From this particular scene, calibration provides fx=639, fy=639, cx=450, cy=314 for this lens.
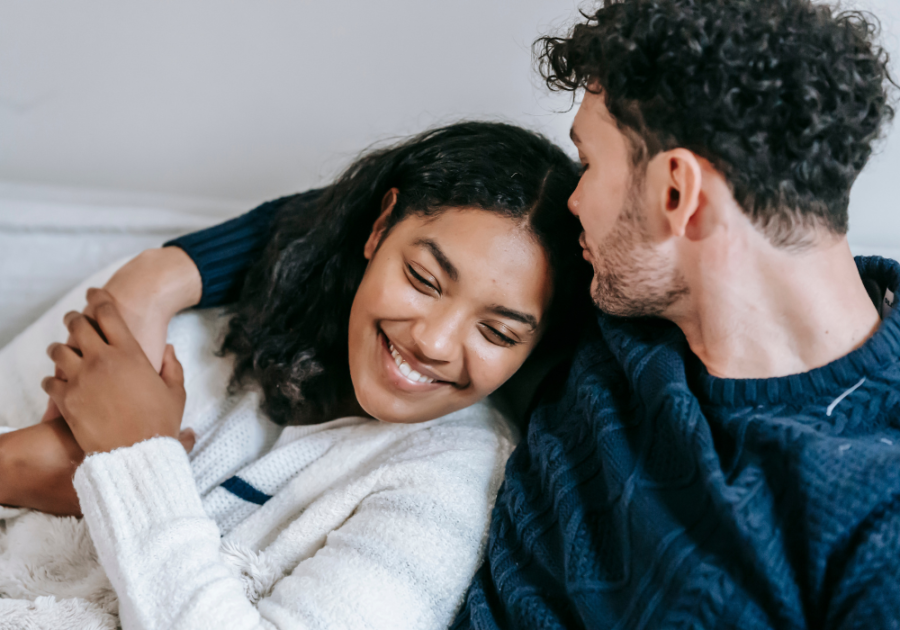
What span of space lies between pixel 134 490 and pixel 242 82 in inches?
41.1

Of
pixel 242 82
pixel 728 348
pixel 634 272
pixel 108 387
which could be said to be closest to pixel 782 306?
pixel 728 348

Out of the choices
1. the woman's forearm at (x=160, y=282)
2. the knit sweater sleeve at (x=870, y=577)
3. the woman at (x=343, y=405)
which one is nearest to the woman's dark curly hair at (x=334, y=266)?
the woman at (x=343, y=405)

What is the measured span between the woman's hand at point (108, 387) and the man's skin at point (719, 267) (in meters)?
0.75

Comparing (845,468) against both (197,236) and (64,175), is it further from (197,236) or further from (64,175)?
(64,175)

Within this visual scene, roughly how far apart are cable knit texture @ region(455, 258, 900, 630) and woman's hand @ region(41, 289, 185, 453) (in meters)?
0.57

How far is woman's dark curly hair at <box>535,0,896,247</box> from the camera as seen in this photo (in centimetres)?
77

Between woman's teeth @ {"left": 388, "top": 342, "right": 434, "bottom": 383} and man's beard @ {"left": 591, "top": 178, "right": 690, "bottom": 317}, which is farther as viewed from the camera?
woman's teeth @ {"left": 388, "top": 342, "right": 434, "bottom": 383}

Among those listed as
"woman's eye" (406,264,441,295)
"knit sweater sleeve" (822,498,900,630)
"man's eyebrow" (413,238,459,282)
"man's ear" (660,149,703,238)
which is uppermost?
"man's ear" (660,149,703,238)

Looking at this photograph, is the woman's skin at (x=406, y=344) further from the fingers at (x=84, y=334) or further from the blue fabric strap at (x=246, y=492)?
the blue fabric strap at (x=246, y=492)

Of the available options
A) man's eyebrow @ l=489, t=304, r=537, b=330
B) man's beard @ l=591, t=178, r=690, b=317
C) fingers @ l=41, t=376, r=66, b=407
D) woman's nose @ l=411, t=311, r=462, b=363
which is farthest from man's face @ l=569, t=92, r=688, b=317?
fingers @ l=41, t=376, r=66, b=407

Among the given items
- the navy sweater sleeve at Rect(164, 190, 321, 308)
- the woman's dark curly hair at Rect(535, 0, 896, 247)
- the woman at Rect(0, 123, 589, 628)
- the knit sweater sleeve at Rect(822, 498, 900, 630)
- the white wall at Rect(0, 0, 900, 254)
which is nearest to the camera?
the knit sweater sleeve at Rect(822, 498, 900, 630)

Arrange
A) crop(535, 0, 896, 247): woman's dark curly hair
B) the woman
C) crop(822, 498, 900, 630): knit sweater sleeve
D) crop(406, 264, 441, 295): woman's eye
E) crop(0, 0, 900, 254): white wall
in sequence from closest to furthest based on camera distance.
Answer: crop(822, 498, 900, 630): knit sweater sleeve
crop(535, 0, 896, 247): woman's dark curly hair
the woman
crop(406, 264, 441, 295): woman's eye
crop(0, 0, 900, 254): white wall

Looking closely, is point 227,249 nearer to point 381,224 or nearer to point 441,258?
point 381,224

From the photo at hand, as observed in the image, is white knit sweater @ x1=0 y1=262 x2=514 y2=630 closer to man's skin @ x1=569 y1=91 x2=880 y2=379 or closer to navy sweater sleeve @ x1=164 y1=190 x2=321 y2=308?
navy sweater sleeve @ x1=164 y1=190 x2=321 y2=308
